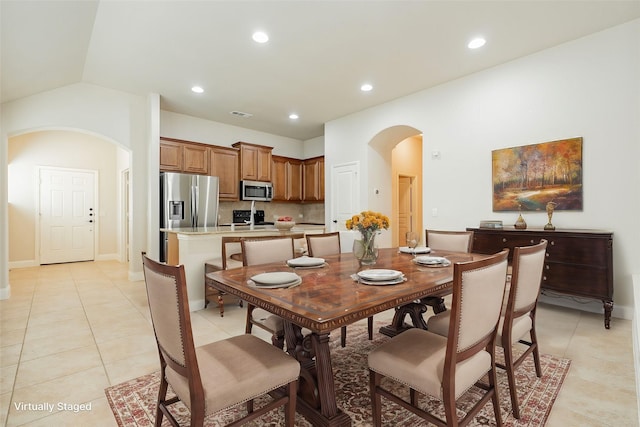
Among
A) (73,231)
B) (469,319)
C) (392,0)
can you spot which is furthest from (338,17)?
(73,231)

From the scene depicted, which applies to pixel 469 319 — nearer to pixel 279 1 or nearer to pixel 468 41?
pixel 279 1

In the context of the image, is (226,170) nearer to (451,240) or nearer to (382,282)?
(451,240)

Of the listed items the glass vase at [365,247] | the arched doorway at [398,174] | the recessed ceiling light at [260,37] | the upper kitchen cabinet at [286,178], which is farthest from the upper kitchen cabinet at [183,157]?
the glass vase at [365,247]

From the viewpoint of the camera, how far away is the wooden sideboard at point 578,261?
9.50 ft

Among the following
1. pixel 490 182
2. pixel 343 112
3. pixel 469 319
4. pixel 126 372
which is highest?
pixel 343 112

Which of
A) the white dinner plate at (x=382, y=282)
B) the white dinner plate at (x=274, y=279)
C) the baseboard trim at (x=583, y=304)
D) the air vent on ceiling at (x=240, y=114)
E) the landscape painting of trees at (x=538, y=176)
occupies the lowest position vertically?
the baseboard trim at (x=583, y=304)

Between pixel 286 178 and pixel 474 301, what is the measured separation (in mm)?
6233

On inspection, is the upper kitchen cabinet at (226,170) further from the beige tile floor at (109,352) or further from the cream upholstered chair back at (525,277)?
the cream upholstered chair back at (525,277)

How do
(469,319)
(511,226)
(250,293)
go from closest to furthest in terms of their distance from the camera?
(469,319) → (250,293) → (511,226)

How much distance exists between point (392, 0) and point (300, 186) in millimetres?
4995

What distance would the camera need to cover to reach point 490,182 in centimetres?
401

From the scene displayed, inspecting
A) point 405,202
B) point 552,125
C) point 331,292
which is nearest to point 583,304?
point 552,125

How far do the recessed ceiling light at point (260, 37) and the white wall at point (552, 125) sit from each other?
8.20 feet

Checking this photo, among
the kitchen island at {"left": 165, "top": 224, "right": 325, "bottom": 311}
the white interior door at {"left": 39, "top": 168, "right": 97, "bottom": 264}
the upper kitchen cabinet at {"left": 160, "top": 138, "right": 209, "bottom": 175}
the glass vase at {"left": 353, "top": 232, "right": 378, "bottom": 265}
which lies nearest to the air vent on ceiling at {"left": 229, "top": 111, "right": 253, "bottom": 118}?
the upper kitchen cabinet at {"left": 160, "top": 138, "right": 209, "bottom": 175}
